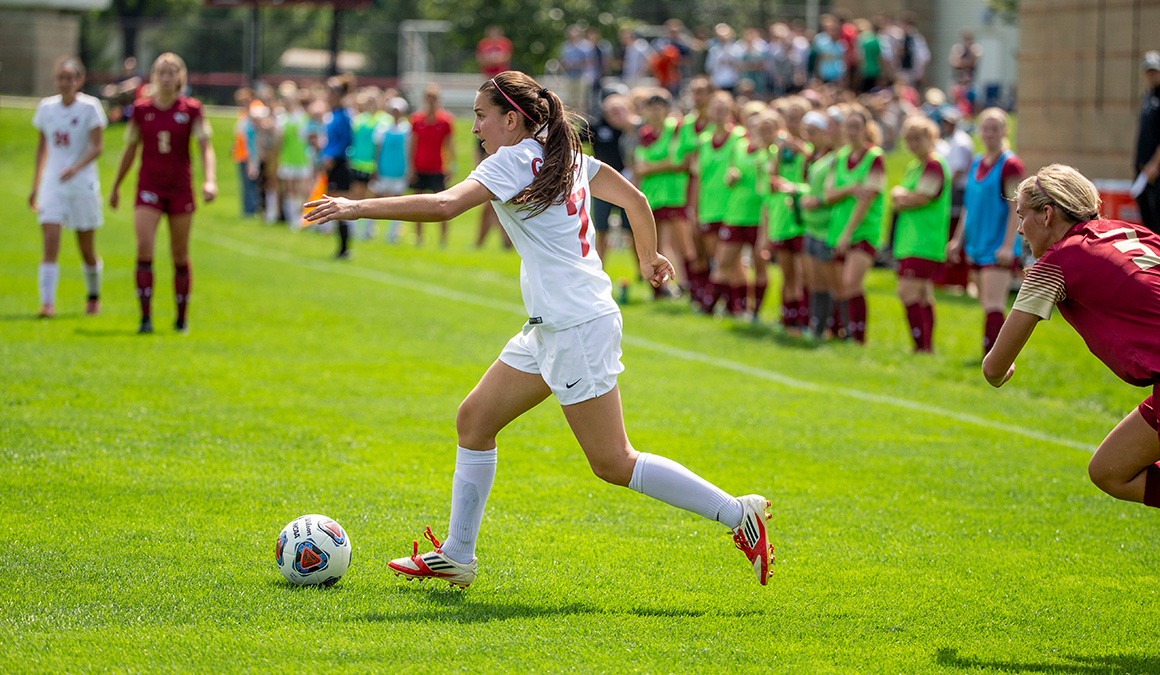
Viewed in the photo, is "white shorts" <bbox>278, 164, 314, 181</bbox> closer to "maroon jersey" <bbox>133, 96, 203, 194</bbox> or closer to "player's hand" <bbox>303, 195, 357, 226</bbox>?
"maroon jersey" <bbox>133, 96, 203, 194</bbox>

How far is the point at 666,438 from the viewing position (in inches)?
327

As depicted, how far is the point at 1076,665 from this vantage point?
14.7 feet

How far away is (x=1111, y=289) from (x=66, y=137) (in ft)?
34.5

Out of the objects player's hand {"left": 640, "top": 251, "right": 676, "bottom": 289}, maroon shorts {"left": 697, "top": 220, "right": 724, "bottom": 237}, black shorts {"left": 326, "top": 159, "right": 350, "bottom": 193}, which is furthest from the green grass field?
black shorts {"left": 326, "top": 159, "right": 350, "bottom": 193}

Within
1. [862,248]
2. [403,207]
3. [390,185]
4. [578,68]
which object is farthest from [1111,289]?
[578,68]

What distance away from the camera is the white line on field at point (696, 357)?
30.5 ft

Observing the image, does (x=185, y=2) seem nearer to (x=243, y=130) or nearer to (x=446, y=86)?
(x=446, y=86)

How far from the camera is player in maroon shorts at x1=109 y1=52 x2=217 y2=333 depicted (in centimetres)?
1089

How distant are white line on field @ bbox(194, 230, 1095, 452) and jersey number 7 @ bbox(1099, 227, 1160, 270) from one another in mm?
4333

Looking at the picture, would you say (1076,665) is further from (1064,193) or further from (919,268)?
(919,268)

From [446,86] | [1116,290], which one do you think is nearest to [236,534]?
[1116,290]

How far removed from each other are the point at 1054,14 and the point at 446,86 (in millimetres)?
22746

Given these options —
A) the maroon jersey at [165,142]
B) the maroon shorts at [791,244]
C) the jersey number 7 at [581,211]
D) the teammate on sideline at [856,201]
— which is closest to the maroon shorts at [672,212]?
the maroon shorts at [791,244]

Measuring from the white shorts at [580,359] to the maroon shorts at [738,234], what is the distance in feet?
29.8
